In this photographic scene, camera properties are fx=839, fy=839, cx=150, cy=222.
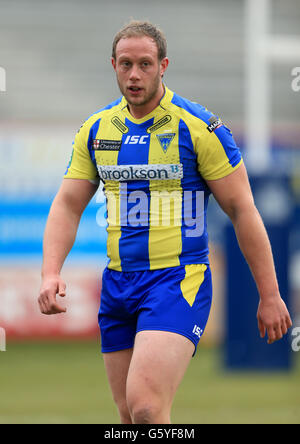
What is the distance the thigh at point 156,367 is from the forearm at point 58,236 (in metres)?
0.57

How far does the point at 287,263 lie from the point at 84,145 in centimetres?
550

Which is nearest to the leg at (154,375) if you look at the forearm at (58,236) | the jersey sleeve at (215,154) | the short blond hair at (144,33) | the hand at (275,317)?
the hand at (275,317)

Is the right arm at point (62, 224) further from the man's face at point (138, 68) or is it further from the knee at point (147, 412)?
the knee at point (147, 412)

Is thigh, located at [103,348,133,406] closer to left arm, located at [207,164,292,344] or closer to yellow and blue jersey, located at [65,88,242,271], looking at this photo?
yellow and blue jersey, located at [65,88,242,271]

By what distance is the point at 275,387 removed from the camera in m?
8.37

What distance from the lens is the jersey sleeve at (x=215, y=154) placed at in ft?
12.4

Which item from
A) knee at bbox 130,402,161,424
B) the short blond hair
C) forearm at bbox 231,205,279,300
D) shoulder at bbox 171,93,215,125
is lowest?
knee at bbox 130,402,161,424

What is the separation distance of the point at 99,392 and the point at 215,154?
477cm

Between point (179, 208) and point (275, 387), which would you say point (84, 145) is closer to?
point (179, 208)

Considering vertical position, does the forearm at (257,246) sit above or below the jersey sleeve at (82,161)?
below

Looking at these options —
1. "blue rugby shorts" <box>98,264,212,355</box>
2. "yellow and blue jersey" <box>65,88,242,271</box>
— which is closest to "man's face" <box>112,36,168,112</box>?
"yellow and blue jersey" <box>65,88,242,271</box>

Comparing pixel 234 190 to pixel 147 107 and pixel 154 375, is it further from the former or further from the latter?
pixel 154 375

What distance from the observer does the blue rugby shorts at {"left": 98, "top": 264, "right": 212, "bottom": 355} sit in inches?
145

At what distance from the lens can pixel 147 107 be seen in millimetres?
3906
